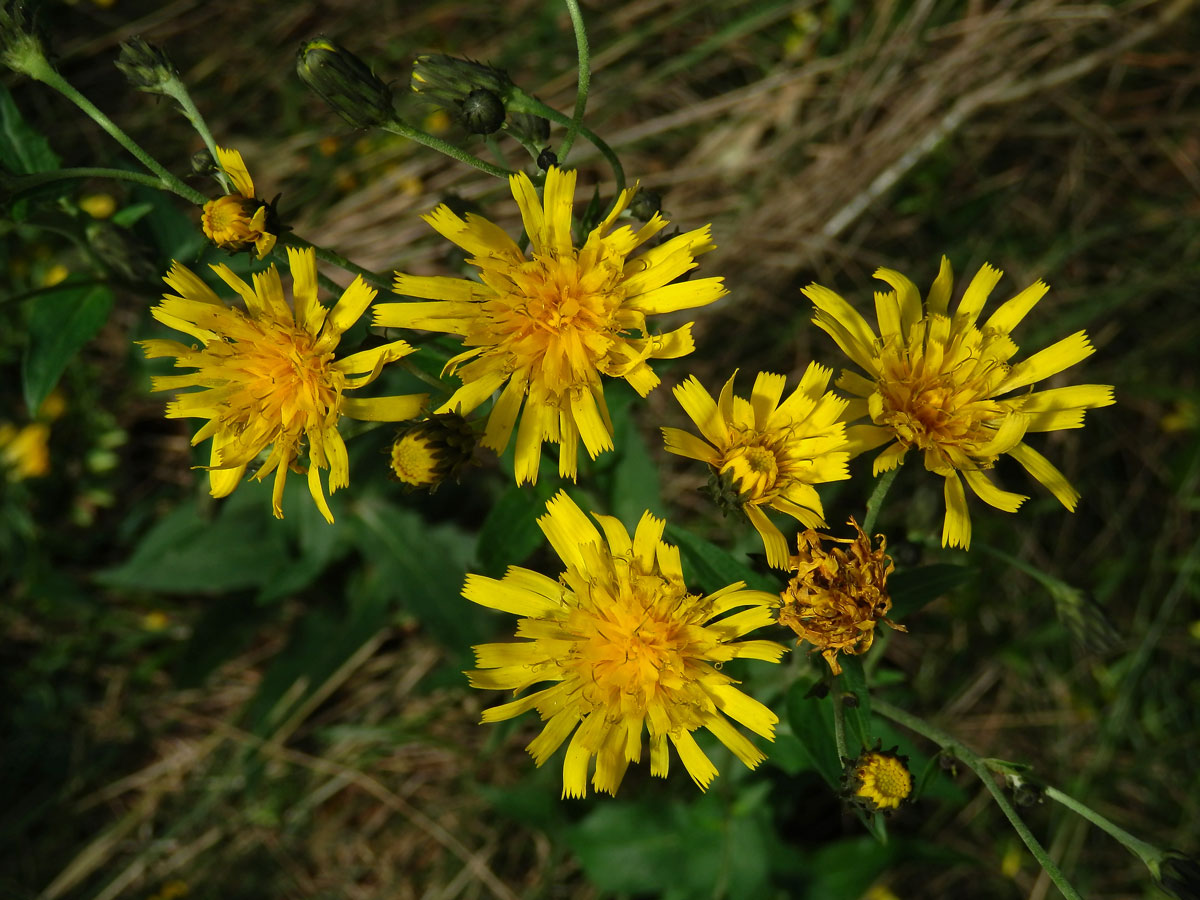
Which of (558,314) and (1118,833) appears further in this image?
(558,314)

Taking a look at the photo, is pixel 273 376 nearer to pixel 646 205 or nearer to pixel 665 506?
pixel 646 205

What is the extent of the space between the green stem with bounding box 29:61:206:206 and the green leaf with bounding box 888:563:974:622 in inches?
93.6

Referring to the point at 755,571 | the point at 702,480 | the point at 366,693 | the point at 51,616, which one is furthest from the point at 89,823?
the point at 755,571

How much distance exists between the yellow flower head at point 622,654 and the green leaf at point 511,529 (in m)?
0.11

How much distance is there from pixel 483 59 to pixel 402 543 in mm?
3219

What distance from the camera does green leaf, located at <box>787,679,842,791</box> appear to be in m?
2.51

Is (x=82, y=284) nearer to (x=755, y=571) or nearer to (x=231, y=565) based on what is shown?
(x=231, y=565)

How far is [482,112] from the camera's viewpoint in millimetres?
2543

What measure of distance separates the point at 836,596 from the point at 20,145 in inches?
117

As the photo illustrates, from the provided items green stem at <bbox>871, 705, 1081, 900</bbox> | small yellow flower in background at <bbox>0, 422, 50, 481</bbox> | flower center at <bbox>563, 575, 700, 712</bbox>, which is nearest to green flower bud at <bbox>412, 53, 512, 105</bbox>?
flower center at <bbox>563, 575, 700, 712</bbox>

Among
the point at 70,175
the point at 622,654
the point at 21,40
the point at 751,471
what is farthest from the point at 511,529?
the point at 21,40

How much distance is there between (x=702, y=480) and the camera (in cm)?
471

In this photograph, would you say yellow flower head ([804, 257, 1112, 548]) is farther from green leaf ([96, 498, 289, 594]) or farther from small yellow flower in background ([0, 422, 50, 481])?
small yellow flower in background ([0, 422, 50, 481])

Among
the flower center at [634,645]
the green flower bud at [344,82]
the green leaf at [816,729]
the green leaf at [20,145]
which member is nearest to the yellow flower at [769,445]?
the flower center at [634,645]
